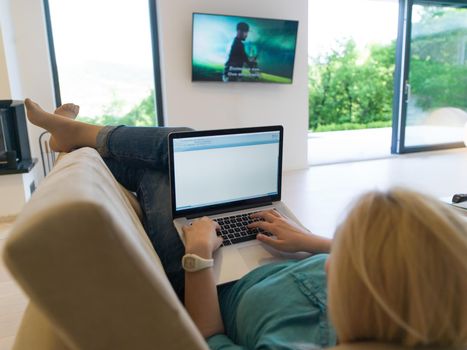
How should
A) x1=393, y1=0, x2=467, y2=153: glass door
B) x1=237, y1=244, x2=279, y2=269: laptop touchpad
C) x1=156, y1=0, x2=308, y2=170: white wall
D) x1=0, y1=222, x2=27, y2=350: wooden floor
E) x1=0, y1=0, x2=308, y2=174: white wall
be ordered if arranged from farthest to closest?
x1=393, y1=0, x2=467, y2=153: glass door
x1=156, y1=0, x2=308, y2=170: white wall
x1=0, y1=0, x2=308, y2=174: white wall
x1=0, y1=222, x2=27, y2=350: wooden floor
x1=237, y1=244, x2=279, y2=269: laptop touchpad

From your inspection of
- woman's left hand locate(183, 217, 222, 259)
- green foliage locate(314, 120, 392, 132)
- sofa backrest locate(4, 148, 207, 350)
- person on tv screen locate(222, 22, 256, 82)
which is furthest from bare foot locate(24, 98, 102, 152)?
green foliage locate(314, 120, 392, 132)

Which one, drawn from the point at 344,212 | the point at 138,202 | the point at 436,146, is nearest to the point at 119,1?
the point at 138,202

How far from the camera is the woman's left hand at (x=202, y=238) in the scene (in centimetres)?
97

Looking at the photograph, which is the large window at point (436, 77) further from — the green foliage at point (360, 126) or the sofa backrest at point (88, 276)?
the sofa backrest at point (88, 276)

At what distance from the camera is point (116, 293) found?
0.46m

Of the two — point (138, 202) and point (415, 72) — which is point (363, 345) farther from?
point (415, 72)

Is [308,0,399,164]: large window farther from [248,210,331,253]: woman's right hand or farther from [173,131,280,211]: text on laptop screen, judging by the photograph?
[248,210,331,253]: woman's right hand

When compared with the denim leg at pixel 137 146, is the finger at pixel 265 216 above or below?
below

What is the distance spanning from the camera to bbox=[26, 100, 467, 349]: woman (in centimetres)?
46

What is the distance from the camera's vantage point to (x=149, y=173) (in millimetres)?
1309

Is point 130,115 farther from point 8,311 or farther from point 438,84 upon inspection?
point 438,84

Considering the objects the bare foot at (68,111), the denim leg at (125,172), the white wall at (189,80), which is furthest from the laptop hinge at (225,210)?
the white wall at (189,80)

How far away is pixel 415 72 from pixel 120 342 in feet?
18.3

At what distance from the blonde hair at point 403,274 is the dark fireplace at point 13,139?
2.99 m
